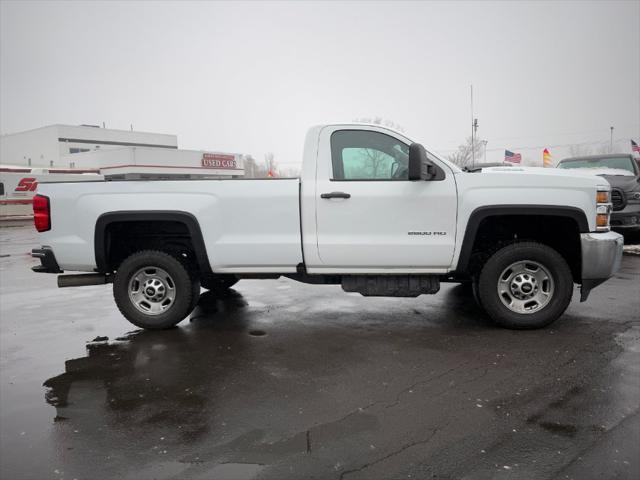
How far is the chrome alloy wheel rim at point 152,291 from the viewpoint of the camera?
16.7 feet

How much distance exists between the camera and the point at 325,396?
3418 millimetres

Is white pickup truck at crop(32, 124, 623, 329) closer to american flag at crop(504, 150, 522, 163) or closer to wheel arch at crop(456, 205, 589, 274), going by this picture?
wheel arch at crop(456, 205, 589, 274)

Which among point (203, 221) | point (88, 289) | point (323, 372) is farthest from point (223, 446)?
point (88, 289)

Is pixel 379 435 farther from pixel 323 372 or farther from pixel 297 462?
pixel 323 372

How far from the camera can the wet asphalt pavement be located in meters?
2.60

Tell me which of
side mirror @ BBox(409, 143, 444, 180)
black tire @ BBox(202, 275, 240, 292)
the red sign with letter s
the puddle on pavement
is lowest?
the puddle on pavement

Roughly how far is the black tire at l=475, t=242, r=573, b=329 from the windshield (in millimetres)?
7716

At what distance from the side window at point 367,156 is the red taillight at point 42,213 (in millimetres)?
3105

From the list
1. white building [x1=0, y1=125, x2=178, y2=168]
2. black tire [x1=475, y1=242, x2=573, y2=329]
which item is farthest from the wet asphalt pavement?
white building [x1=0, y1=125, x2=178, y2=168]

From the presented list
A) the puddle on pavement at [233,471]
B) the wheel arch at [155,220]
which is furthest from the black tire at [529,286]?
the puddle on pavement at [233,471]

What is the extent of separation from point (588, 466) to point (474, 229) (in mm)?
2537

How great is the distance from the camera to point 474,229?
4648 mm

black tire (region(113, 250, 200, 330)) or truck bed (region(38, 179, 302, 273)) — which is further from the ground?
truck bed (region(38, 179, 302, 273))

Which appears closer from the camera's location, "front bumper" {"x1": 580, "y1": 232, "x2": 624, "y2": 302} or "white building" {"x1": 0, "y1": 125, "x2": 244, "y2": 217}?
"front bumper" {"x1": 580, "y1": 232, "x2": 624, "y2": 302}
